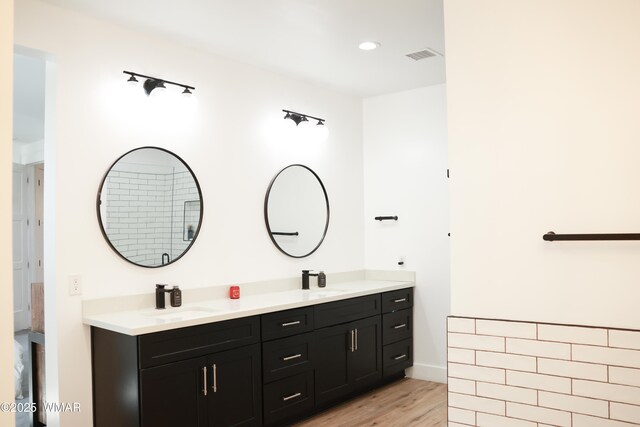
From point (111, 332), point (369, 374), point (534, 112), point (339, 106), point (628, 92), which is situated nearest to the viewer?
point (628, 92)

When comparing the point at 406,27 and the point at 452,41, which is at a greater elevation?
the point at 406,27

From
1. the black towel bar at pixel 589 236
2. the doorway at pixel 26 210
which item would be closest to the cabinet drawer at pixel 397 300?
the black towel bar at pixel 589 236

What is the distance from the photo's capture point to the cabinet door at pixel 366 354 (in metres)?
Result: 3.89

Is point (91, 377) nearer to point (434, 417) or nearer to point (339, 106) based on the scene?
point (434, 417)

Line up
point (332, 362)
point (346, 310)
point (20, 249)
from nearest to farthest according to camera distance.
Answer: point (332, 362) → point (346, 310) → point (20, 249)

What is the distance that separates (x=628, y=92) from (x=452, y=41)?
636 mm

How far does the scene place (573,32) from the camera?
1724 millimetres

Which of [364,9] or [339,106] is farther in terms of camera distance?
[339,106]

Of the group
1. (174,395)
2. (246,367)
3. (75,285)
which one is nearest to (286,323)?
(246,367)

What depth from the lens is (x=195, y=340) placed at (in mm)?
2738

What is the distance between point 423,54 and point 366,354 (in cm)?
232

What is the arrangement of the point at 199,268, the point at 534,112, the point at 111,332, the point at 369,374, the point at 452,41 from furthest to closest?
the point at 369,374 < the point at 199,268 < the point at 111,332 < the point at 452,41 < the point at 534,112

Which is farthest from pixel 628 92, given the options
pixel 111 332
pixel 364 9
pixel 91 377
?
pixel 91 377

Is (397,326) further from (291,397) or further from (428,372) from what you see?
(291,397)
